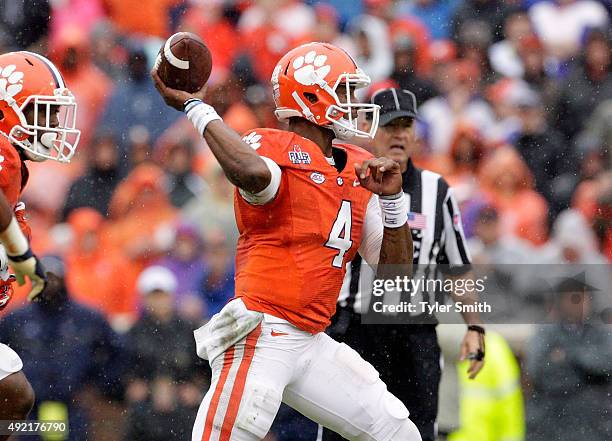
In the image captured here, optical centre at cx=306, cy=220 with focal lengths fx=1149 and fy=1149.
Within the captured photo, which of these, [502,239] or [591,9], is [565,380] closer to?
[502,239]

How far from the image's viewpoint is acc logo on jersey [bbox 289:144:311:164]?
4.14 m

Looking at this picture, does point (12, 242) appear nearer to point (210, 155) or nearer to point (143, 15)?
point (210, 155)

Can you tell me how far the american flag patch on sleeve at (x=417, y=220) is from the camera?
5.54m

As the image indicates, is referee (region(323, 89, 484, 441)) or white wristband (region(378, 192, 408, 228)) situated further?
referee (region(323, 89, 484, 441))

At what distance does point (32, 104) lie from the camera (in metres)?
4.45

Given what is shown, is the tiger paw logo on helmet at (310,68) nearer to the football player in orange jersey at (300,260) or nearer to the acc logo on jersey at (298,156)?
the football player in orange jersey at (300,260)

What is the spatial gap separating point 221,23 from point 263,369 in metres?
5.23

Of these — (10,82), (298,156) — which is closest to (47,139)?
(10,82)

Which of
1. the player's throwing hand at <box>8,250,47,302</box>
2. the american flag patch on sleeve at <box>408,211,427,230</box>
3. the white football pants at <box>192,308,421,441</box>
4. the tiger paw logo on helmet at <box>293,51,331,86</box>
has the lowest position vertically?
the white football pants at <box>192,308,421,441</box>

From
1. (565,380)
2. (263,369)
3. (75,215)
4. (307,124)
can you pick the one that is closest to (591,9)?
(565,380)

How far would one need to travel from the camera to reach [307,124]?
437 centimetres

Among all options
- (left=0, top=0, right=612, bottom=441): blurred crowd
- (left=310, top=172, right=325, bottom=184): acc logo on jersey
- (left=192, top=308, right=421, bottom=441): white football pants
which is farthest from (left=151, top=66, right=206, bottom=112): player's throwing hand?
(left=0, top=0, right=612, bottom=441): blurred crowd

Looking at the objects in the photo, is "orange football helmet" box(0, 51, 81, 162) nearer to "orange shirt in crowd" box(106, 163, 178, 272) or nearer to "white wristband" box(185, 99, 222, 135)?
"white wristband" box(185, 99, 222, 135)

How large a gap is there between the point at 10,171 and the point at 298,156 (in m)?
1.02
